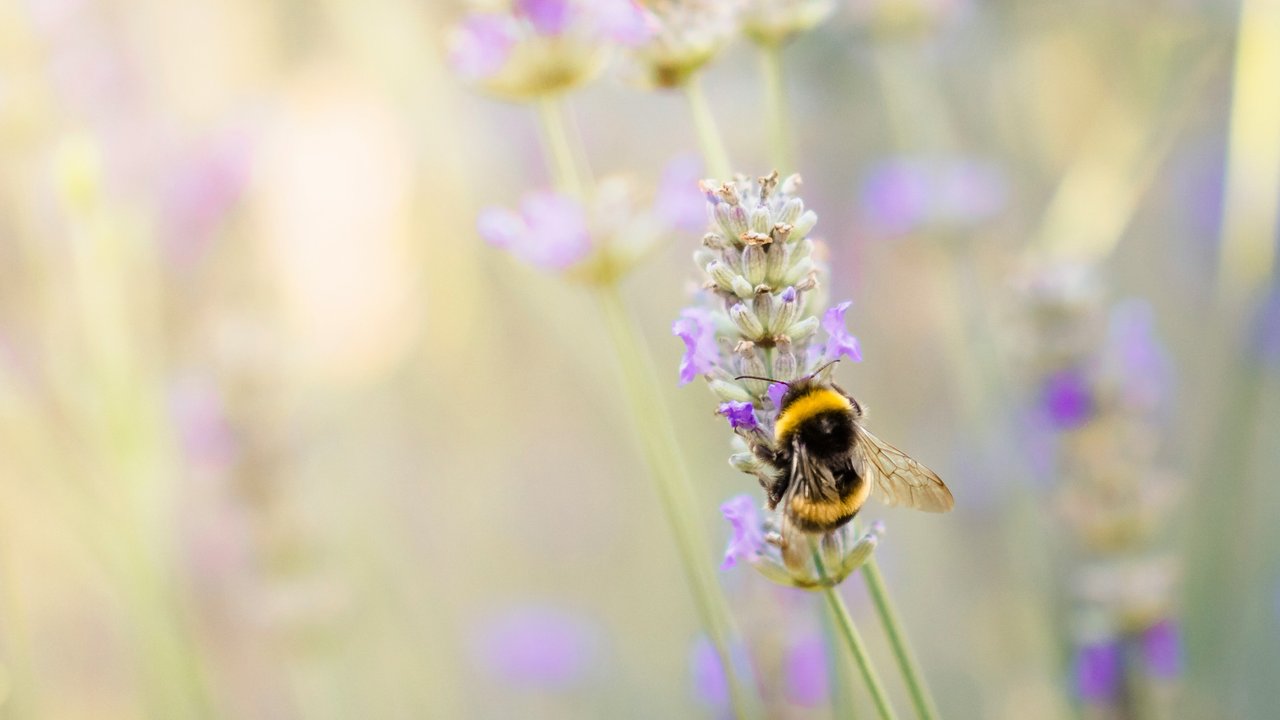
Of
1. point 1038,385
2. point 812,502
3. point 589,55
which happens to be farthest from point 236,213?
point 812,502

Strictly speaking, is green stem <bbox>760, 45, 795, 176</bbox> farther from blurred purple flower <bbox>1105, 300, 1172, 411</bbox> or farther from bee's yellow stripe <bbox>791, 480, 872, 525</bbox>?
blurred purple flower <bbox>1105, 300, 1172, 411</bbox>

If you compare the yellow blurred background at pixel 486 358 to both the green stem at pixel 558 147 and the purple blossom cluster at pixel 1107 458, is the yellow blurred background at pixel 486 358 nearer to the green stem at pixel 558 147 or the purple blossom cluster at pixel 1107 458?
the purple blossom cluster at pixel 1107 458

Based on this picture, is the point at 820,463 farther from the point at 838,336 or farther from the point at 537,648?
the point at 537,648

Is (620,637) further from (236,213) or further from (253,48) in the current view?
(253,48)

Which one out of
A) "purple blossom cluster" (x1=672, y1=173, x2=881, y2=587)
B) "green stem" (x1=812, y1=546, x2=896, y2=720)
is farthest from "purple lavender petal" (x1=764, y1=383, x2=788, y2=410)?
"green stem" (x1=812, y1=546, x2=896, y2=720)

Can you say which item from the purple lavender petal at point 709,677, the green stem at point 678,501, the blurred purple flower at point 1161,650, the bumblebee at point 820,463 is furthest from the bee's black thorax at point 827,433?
the blurred purple flower at point 1161,650

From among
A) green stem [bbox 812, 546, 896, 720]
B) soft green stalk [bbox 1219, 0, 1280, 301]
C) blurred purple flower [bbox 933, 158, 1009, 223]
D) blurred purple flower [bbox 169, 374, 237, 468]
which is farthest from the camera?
blurred purple flower [bbox 933, 158, 1009, 223]

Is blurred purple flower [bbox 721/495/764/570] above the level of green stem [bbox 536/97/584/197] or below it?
below

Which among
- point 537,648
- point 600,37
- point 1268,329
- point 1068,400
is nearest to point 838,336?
point 600,37
